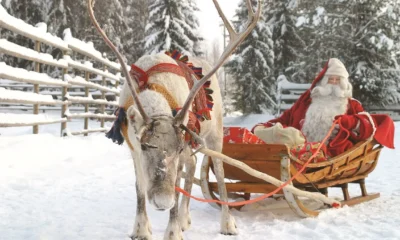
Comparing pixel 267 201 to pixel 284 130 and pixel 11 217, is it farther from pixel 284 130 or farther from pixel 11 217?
pixel 11 217

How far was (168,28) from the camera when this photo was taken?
20.0 metres

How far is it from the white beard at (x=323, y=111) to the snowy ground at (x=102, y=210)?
2.83ft

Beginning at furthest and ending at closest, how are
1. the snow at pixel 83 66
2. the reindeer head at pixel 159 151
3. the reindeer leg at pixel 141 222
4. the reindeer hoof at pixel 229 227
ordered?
the snow at pixel 83 66 → the reindeer hoof at pixel 229 227 → the reindeer leg at pixel 141 222 → the reindeer head at pixel 159 151

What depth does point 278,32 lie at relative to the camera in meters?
22.3

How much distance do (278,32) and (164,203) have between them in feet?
68.3

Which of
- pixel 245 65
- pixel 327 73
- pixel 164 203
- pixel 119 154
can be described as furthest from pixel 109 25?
pixel 164 203

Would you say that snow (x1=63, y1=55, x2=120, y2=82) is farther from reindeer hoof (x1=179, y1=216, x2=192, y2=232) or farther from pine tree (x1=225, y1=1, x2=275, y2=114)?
pine tree (x1=225, y1=1, x2=275, y2=114)

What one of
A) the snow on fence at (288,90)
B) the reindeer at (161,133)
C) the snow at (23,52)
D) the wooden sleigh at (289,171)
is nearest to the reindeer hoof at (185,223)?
the reindeer at (161,133)

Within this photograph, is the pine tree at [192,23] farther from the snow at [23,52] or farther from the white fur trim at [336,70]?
the white fur trim at [336,70]

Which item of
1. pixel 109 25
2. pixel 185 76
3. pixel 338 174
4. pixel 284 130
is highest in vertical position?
pixel 109 25

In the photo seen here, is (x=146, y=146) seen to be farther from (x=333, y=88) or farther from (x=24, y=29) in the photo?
(x=24, y=29)

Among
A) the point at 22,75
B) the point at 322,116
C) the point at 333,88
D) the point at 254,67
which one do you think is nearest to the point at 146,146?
the point at 322,116

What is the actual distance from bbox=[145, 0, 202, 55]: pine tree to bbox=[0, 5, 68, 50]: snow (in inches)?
440

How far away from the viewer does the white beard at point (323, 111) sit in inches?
227
